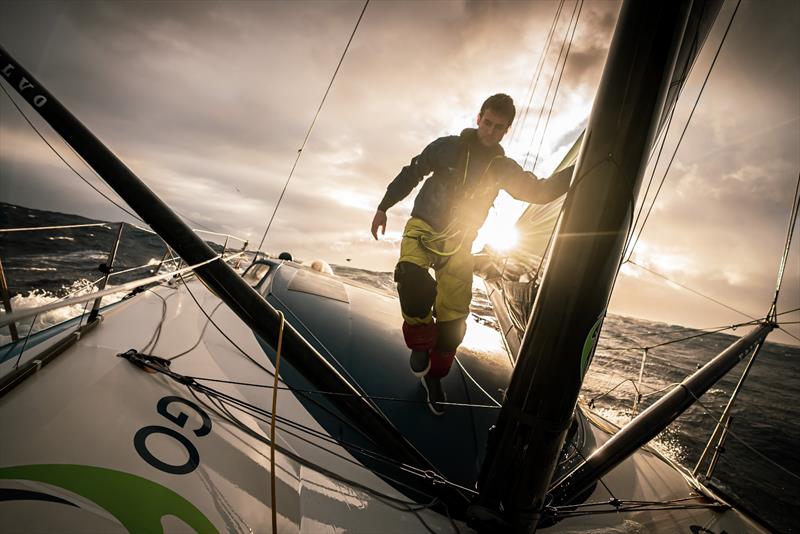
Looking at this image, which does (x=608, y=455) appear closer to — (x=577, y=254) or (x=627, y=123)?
(x=577, y=254)

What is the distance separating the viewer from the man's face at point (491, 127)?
75.2 inches

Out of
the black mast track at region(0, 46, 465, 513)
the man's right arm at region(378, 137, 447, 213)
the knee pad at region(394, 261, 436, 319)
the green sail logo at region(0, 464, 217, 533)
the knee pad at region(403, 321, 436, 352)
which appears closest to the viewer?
the green sail logo at region(0, 464, 217, 533)

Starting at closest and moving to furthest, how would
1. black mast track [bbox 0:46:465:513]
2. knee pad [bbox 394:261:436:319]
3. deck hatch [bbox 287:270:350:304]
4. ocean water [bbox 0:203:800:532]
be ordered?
black mast track [bbox 0:46:465:513], knee pad [bbox 394:261:436:319], deck hatch [bbox 287:270:350:304], ocean water [bbox 0:203:800:532]

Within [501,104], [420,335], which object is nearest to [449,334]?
[420,335]

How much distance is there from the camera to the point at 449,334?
78.9 inches

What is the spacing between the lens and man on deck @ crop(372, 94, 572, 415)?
1.90 m

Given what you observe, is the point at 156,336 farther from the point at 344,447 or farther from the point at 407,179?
the point at 407,179

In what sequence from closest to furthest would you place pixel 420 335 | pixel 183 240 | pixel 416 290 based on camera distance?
pixel 183 240 → pixel 416 290 → pixel 420 335

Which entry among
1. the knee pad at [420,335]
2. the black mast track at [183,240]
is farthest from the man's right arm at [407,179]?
the black mast track at [183,240]

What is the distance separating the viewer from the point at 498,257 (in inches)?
215

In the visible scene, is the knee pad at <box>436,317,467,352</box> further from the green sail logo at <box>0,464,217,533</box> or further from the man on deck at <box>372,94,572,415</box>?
the green sail logo at <box>0,464,217,533</box>

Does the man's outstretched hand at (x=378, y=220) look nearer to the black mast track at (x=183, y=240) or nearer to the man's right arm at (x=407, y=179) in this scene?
the man's right arm at (x=407, y=179)

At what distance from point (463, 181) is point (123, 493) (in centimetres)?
215

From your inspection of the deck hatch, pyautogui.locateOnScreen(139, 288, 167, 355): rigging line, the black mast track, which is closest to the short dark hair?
the black mast track
